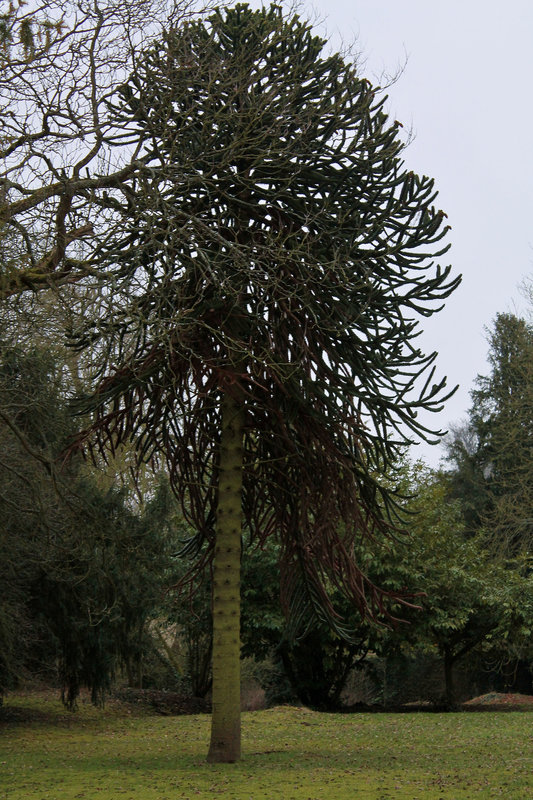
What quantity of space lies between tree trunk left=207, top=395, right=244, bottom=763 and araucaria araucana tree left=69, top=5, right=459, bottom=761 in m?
0.02

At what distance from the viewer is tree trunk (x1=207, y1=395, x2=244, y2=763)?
30.2 ft

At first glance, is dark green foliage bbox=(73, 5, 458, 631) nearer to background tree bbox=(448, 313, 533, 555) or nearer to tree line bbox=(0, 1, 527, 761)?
tree line bbox=(0, 1, 527, 761)

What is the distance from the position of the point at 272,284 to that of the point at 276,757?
546 cm

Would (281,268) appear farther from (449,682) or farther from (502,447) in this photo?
(502,447)

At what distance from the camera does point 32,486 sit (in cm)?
941

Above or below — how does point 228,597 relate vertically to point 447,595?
below

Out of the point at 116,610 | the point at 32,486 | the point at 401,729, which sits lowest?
the point at 401,729

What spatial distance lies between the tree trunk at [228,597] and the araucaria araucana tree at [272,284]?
0.05 feet

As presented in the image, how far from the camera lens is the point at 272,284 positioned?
28.8ft

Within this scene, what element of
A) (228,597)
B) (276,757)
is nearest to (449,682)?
(276,757)

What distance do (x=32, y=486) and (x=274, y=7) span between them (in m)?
6.45

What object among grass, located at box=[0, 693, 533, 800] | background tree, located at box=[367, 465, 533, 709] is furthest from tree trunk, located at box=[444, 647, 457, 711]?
grass, located at box=[0, 693, 533, 800]

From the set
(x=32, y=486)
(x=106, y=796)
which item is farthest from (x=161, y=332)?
(x=106, y=796)

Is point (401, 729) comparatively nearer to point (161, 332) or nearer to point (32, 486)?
point (32, 486)
